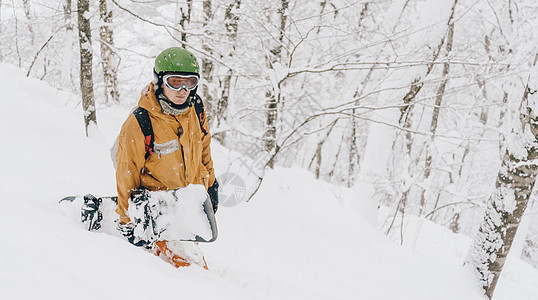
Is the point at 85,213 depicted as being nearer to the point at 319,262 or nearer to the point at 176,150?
the point at 176,150

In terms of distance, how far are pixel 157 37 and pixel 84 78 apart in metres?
4.01

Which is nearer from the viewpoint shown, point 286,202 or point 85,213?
point 85,213

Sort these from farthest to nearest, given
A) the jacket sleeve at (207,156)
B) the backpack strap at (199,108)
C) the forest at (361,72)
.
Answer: the forest at (361,72) < the jacket sleeve at (207,156) < the backpack strap at (199,108)

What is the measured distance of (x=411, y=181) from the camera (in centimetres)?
659

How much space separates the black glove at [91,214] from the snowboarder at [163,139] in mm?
376

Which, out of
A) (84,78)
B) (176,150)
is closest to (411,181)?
(176,150)

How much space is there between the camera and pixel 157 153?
7.79ft

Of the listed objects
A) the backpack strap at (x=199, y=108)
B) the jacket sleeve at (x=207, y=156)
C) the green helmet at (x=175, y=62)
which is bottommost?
the jacket sleeve at (x=207, y=156)

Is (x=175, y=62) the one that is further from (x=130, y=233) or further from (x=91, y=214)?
(x=91, y=214)

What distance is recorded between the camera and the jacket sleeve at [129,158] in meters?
2.25

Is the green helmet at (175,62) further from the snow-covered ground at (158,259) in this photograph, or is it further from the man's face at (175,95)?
the snow-covered ground at (158,259)

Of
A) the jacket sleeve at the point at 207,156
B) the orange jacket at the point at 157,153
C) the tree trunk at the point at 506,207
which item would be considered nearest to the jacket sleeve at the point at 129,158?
the orange jacket at the point at 157,153

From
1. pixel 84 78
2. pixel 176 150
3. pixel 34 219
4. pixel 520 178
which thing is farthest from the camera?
pixel 84 78

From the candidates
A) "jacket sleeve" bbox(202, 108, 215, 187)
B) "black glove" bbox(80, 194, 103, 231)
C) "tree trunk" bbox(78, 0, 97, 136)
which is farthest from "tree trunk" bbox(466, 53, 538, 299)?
"tree trunk" bbox(78, 0, 97, 136)
